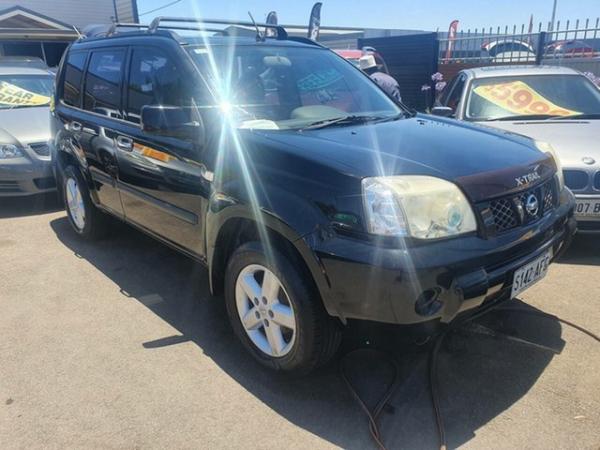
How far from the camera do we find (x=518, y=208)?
7.98 feet

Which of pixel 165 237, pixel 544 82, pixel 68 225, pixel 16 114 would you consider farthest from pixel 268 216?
pixel 16 114

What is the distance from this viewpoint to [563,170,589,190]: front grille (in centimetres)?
398

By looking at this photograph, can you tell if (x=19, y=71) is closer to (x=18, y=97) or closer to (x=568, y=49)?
(x=18, y=97)

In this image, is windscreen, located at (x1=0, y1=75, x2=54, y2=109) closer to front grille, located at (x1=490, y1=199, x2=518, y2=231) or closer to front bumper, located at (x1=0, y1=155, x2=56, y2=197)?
front bumper, located at (x1=0, y1=155, x2=56, y2=197)

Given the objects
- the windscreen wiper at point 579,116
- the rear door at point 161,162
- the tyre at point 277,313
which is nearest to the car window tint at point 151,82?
the rear door at point 161,162

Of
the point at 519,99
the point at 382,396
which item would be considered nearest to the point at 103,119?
the point at 382,396

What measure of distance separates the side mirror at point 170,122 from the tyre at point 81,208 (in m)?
2.11

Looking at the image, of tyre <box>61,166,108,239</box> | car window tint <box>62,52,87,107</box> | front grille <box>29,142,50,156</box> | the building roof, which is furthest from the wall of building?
tyre <box>61,166,108,239</box>

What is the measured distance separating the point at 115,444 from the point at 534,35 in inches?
450

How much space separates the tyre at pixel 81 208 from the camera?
470cm

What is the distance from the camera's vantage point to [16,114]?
21.8 ft

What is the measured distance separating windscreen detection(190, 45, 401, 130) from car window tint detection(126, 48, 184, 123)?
211mm

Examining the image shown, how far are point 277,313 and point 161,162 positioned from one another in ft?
4.38

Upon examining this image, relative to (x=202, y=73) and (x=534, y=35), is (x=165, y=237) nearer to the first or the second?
(x=202, y=73)
